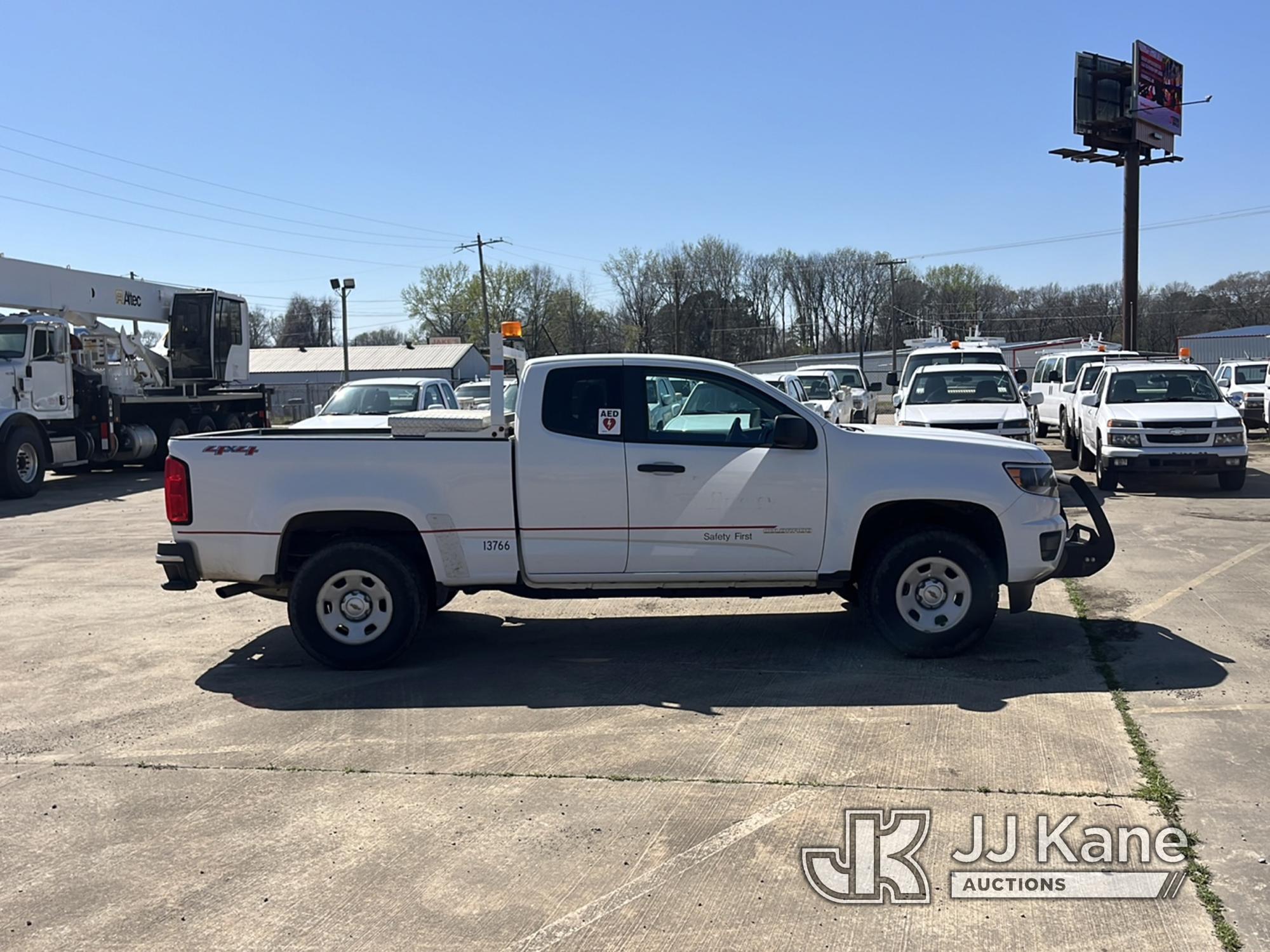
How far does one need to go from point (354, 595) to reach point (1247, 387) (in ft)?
84.9

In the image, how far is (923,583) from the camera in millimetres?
6949

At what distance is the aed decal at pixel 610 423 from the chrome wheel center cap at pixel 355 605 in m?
1.84

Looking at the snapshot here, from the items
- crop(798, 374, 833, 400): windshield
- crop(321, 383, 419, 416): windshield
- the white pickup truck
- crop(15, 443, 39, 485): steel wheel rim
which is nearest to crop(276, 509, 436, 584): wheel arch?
the white pickup truck

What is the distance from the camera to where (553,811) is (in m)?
4.78

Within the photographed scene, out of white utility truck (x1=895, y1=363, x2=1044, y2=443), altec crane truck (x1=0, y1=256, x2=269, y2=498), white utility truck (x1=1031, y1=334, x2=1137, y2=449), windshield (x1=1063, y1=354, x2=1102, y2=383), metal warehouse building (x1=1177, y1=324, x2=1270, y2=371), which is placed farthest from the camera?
metal warehouse building (x1=1177, y1=324, x2=1270, y2=371)

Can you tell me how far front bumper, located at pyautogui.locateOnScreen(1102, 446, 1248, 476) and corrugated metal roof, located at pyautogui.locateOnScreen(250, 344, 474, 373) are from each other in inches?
2374

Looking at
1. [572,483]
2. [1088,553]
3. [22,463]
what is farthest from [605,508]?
[22,463]

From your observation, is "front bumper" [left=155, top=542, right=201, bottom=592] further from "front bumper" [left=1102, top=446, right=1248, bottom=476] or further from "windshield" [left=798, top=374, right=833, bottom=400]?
"windshield" [left=798, top=374, right=833, bottom=400]

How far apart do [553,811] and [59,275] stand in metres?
20.4

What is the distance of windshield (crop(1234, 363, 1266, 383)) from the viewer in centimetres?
2750

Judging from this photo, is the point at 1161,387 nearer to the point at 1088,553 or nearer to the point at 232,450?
the point at 1088,553

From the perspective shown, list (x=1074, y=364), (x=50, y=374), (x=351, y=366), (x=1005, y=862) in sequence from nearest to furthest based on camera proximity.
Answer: (x=1005, y=862) → (x=50, y=374) → (x=1074, y=364) → (x=351, y=366)

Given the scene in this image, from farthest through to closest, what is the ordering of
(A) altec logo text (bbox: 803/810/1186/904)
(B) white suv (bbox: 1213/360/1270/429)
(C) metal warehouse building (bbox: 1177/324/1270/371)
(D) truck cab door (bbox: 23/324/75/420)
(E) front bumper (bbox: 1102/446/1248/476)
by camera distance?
Result: (C) metal warehouse building (bbox: 1177/324/1270/371), (B) white suv (bbox: 1213/360/1270/429), (D) truck cab door (bbox: 23/324/75/420), (E) front bumper (bbox: 1102/446/1248/476), (A) altec logo text (bbox: 803/810/1186/904)

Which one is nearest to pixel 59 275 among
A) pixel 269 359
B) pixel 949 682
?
pixel 949 682
